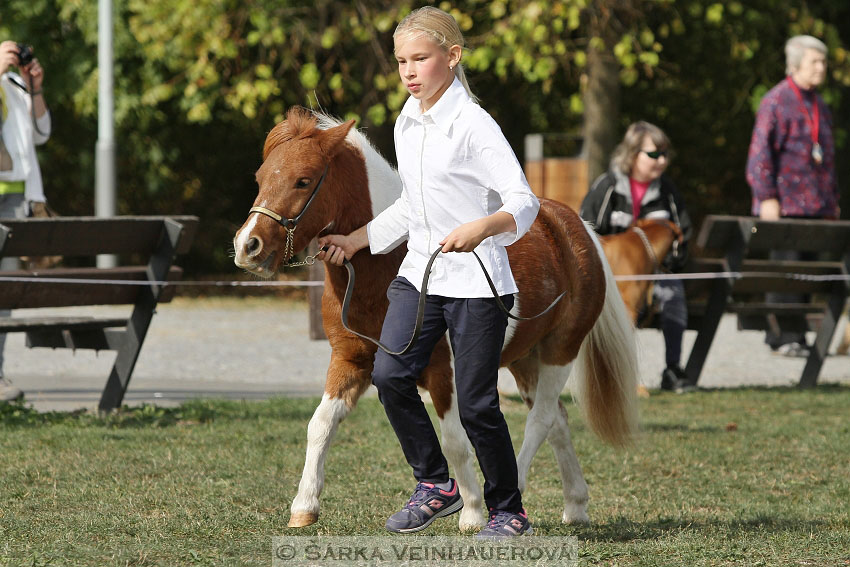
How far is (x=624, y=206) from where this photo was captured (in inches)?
388

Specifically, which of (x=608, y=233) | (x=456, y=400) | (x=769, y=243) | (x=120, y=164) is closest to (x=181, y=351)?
(x=608, y=233)

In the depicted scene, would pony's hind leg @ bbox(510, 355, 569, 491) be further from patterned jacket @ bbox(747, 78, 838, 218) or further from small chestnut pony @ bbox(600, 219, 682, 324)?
patterned jacket @ bbox(747, 78, 838, 218)

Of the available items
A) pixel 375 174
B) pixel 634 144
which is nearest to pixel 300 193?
pixel 375 174

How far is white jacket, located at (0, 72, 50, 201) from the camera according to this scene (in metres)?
8.85

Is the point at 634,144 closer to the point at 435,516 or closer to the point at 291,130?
the point at 291,130

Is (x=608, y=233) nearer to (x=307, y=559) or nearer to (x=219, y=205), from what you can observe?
(x=307, y=559)

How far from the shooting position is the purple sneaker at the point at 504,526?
4.55m

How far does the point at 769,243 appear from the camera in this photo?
33.6 ft

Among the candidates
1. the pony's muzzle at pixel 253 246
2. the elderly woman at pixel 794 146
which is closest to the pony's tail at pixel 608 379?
the pony's muzzle at pixel 253 246

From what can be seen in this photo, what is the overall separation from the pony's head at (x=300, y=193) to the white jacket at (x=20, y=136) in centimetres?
458

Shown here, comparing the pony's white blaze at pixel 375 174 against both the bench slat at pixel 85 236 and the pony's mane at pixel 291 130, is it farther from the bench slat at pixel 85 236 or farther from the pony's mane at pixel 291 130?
the bench slat at pixel 85 236

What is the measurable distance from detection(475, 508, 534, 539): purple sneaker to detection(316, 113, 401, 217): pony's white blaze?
3.93ft

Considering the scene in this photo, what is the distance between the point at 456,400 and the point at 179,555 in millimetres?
1117

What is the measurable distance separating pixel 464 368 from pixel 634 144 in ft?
18.2
